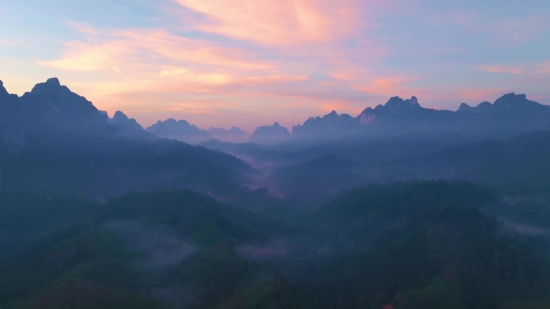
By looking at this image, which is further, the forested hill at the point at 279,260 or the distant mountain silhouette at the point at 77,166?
the distant mountain silhouette at the point at 77,166

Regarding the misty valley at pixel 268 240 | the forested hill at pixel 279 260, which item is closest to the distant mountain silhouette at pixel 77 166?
the misty valley at pixel 268 240

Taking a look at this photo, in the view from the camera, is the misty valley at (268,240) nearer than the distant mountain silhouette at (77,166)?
Yes

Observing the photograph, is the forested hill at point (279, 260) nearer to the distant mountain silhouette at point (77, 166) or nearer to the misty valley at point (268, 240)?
the misty valley at point (268, 240)

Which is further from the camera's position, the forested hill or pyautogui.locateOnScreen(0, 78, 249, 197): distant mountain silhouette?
pyautogui.locateOnScreen(0, 78, 249, 197): distant mountain silhouette

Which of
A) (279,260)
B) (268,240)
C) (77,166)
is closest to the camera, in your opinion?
(279,260)

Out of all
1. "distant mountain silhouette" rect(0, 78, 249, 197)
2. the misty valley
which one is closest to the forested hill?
the misty valley

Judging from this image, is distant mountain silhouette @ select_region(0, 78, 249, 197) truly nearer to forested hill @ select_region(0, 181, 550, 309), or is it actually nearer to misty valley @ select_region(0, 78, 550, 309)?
misty valley @ select_region(0, 78, 550, 309)

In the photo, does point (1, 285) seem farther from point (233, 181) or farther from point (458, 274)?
point (233, 181)

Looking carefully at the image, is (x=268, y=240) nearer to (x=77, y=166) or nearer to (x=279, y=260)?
(x=279, y=260)

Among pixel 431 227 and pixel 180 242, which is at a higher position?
pixel 431 227

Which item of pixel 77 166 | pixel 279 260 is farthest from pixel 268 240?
pixel 77 166

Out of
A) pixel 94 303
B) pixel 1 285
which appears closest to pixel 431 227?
pixel 94 303
